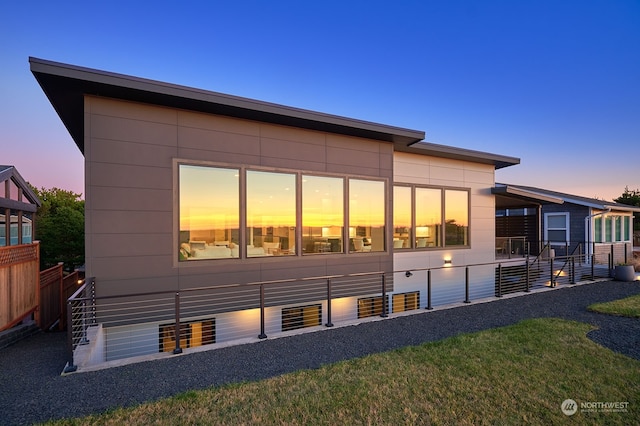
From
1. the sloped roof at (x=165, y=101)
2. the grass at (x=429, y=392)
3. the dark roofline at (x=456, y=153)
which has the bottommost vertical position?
the grass at (x=429, y=392)

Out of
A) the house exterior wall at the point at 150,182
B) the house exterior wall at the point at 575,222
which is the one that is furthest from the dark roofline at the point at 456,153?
the house exterior wall at the point at 575,222

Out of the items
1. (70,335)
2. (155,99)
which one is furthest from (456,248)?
(70,335)

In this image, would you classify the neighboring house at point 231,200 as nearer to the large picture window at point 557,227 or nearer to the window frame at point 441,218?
the window frame at point 441,218

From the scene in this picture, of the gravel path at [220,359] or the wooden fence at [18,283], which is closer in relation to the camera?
the gravel path at [220,359]

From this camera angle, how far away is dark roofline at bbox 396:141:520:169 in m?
8.34

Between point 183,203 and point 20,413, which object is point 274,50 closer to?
point 183,203

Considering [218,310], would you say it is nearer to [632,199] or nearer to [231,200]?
[231,200]

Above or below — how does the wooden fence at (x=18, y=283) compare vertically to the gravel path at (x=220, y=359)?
above

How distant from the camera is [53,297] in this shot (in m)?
7.36

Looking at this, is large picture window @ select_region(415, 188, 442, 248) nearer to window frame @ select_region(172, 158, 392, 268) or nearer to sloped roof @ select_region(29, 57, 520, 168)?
window frame @ select_region(172, 158, 392, 268)

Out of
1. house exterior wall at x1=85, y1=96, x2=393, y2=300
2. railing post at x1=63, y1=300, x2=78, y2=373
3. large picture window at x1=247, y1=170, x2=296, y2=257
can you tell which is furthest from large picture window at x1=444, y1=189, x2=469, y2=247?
railing post at x1=63, y1=300, x2=78, y2=373

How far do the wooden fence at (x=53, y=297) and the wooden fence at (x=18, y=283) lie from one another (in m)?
0.50

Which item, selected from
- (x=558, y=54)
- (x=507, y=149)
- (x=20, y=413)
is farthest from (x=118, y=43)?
(x=507, y=149)

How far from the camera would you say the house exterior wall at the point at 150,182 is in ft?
16.5
